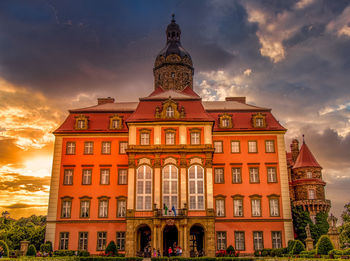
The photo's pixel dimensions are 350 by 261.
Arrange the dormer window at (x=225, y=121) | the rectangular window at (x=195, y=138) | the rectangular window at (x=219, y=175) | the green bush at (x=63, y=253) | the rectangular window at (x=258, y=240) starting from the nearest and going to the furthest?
the green bush at (x=63, y=253) < the rectangular window at (x=195, y=138) < the rectangular window at (x=258, y=240) < the rectangular window at (x=219, y=175) < the dormer window at (x=225, y=121)

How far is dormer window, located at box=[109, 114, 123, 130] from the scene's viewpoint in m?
47.3

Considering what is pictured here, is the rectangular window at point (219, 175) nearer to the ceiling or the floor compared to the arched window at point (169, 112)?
nearer to the floor

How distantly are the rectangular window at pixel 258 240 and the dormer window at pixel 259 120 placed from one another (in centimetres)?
1290

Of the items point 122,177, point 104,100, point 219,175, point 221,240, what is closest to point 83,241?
point 122,177

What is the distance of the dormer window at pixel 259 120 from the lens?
46.8 m

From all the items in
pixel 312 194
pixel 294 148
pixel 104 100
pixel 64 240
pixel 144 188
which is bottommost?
pixel 64 240

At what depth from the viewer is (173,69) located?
5856cm

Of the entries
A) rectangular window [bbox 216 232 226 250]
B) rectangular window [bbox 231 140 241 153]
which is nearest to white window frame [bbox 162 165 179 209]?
rectangular window [bbox 216 232 226 250]

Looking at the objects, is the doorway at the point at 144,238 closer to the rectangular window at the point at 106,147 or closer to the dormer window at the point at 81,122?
the rectangular window at the point at 106,147

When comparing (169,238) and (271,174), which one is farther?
(271,174)

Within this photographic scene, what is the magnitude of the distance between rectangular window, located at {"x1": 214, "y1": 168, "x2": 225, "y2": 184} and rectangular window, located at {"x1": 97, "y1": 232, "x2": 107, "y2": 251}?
47.5 feet

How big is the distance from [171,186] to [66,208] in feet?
44.1

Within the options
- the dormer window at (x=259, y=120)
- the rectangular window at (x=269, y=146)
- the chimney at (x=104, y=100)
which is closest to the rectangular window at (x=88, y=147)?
the chimney at (x=104, y=100)

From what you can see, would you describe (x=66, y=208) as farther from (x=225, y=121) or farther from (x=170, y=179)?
(x=225, y=121)
